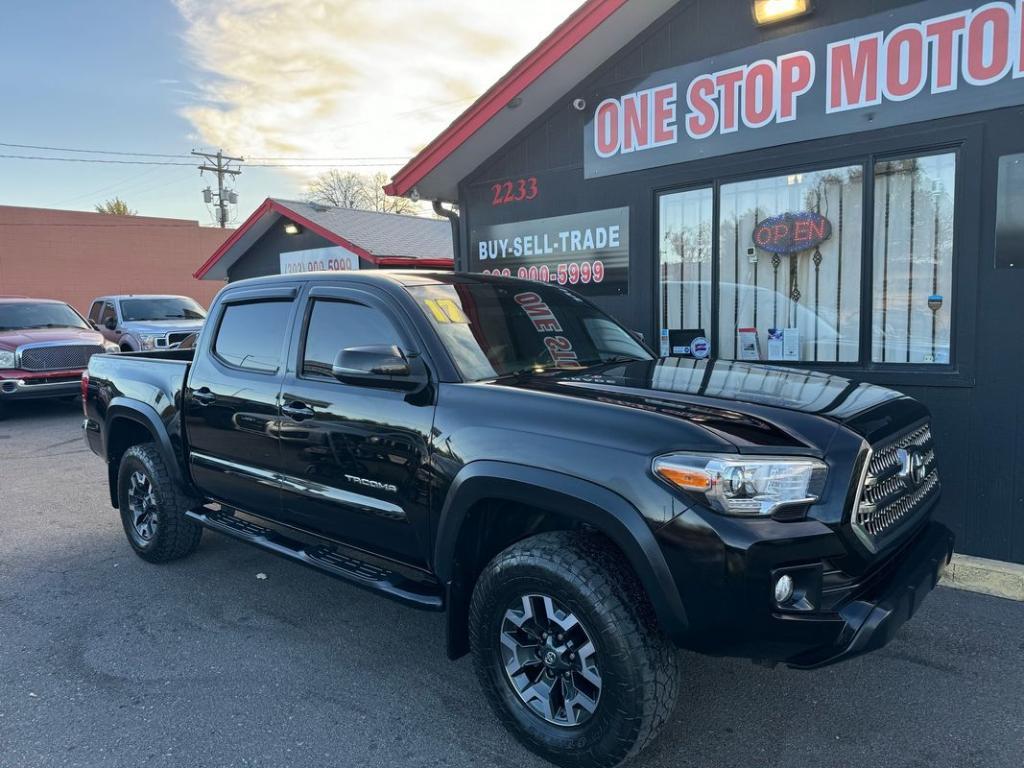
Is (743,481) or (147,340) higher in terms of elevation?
(147,340)

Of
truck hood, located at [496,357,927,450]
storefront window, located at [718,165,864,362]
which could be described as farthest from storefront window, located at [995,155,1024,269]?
truck hood, located at [496,357,927,450]

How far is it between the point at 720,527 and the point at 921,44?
14.1 ft

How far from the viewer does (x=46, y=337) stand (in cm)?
1177

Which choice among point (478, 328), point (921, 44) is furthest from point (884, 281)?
point (478, 328)

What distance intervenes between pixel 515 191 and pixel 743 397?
198 inches

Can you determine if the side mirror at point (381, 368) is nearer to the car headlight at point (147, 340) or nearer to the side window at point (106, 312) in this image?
the car headlight at point (147, 340)

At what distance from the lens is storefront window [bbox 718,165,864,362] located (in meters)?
5.53

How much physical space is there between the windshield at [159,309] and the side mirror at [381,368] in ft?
44.6

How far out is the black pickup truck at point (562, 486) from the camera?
7.97ft

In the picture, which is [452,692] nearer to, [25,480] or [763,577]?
[763,577]

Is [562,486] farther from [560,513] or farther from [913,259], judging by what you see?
[913,259]

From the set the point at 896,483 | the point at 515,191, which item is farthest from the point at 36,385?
the point at 896,483

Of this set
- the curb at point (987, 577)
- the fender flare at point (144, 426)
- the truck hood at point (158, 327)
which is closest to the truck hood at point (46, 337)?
the truck hood at point (158, 327)

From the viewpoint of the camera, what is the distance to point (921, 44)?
4918 mm
